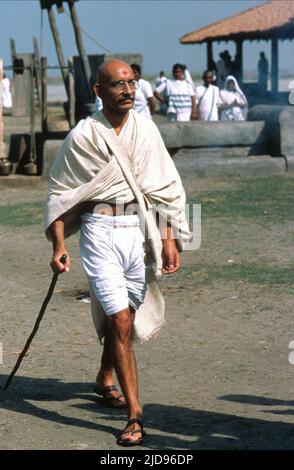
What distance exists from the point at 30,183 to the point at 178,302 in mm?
6884

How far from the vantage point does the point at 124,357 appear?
197 inches

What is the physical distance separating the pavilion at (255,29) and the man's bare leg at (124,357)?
933 inches

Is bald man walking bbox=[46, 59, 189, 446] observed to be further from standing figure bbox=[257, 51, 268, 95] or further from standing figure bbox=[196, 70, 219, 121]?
standing figure bbox=[257, 51, 268, 95]

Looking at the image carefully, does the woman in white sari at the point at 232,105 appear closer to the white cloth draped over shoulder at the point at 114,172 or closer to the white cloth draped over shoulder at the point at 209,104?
the white cloth draped over shoulder at the point at 209,104

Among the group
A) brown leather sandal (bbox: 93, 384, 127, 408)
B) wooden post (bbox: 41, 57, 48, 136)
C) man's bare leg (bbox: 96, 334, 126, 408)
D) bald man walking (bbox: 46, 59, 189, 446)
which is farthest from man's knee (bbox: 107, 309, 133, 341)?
wooden post (bbox: 41, 57, 48, 136)

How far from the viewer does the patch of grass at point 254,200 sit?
1162cm

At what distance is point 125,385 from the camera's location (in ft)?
16.3

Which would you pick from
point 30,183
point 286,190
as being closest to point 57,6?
point 30,183

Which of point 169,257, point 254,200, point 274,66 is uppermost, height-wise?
point 169,257

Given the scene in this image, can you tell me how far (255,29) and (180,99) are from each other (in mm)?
14048

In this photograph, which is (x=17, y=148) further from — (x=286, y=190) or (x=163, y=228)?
(x=163, y=228)

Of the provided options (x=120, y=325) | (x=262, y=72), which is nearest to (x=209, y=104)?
(x=120, y=325)

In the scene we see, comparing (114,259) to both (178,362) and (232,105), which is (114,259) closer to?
(178,362)

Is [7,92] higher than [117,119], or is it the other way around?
[117,119]
